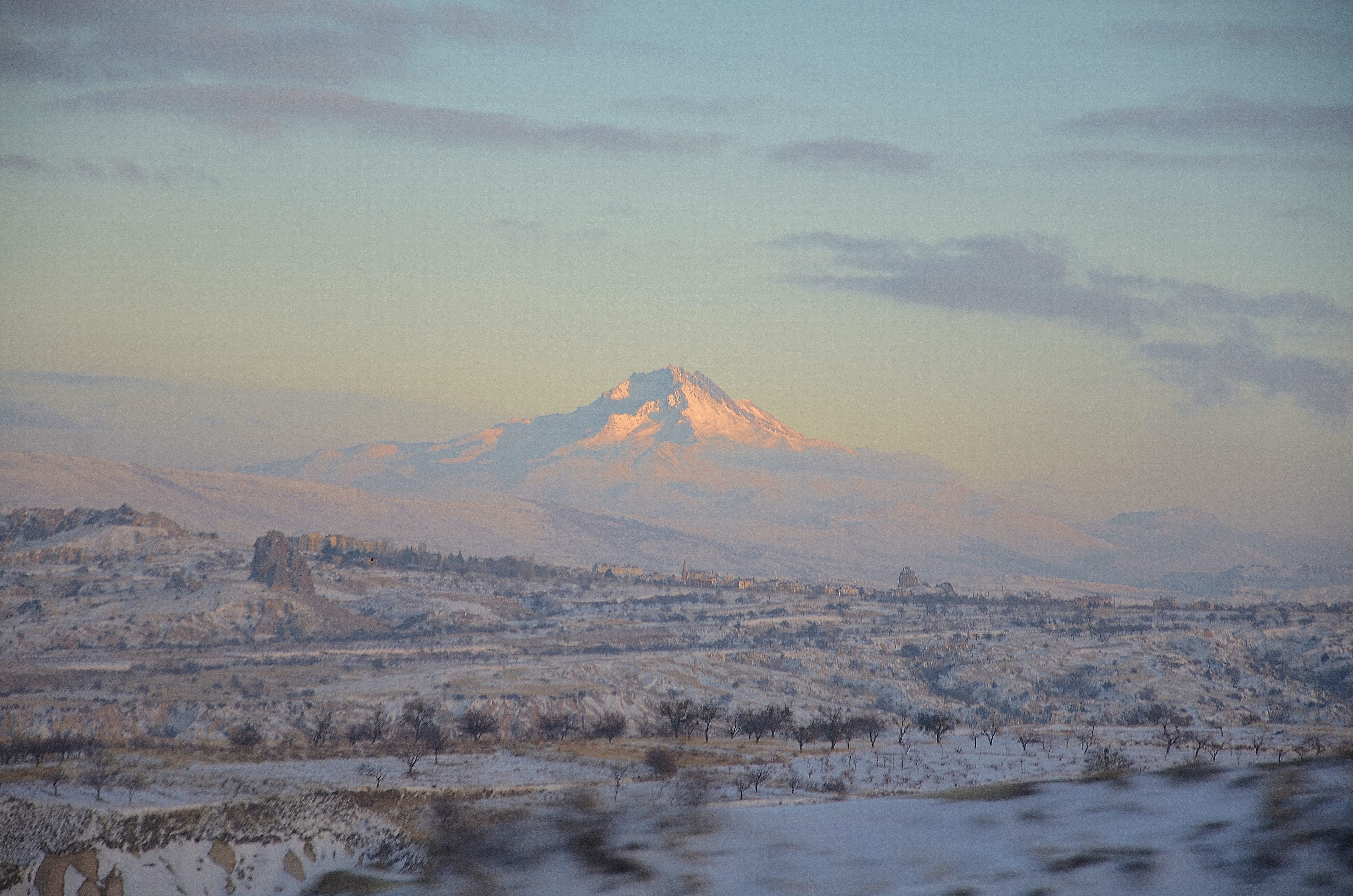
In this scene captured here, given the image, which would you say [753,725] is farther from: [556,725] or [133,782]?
[133,782]

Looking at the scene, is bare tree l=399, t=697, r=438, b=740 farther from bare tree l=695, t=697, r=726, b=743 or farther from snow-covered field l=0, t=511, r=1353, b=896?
bare tree l=695, t=697, r=726, b=743

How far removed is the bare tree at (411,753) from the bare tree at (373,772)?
109 cm

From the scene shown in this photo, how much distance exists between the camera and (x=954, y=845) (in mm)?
8023

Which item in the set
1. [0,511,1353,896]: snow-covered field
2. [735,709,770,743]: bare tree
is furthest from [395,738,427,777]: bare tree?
[735,709,770,743]: bare tree

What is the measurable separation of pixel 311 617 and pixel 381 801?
16276cm

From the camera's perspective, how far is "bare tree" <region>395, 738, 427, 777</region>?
199 feet

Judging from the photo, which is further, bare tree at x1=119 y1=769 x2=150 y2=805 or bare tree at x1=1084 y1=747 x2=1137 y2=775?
bare tree at x1=1084 y1=747 x2=1137 y2=775

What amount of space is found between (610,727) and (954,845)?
272ft

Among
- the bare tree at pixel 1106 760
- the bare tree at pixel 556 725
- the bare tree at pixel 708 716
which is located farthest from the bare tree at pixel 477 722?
the bare tree at pixel 1106 760

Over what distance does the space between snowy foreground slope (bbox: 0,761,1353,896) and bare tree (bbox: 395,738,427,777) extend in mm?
52958

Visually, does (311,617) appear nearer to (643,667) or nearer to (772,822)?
(643,667)

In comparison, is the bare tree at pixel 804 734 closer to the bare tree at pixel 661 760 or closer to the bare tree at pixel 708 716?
the bare tree at pixel 708 716

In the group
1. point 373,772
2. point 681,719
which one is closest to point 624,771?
point 373,772

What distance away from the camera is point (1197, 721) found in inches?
4432
